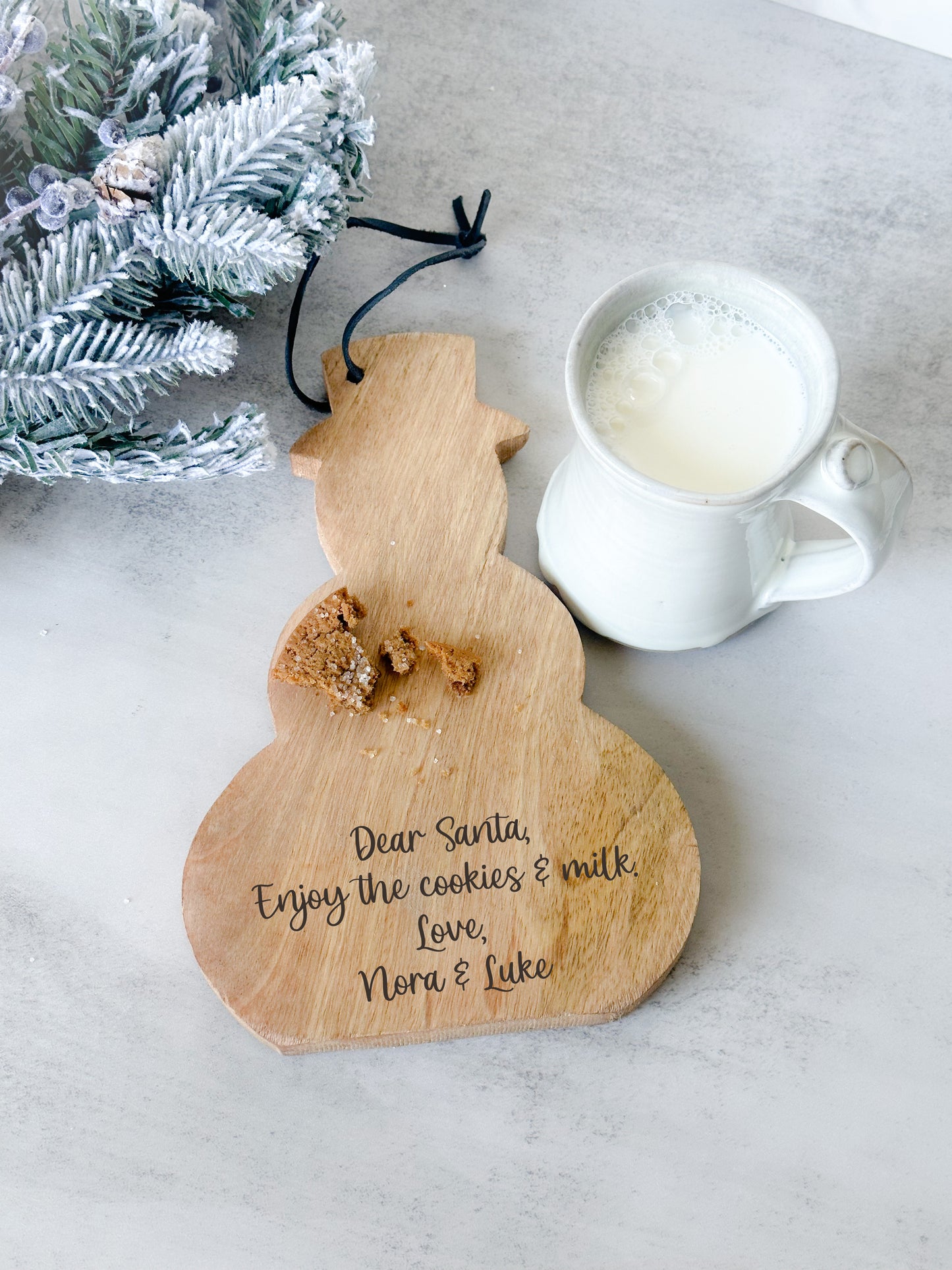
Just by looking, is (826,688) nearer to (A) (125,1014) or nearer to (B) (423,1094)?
(B) (423,1094)

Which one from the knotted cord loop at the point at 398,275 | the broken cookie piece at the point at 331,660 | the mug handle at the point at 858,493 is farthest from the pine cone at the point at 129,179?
the mug handle at the point at 858,493

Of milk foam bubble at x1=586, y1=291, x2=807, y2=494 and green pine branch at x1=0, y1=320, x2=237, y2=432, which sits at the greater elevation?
milk foam bubble at x1=586, y1=291, x2=807, y2=494

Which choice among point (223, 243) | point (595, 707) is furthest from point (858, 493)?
point (223, 243)

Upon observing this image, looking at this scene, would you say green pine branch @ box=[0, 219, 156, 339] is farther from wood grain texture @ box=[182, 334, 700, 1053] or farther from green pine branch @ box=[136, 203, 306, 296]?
wood grain texture @ box=[182, 334, 700, 1053]

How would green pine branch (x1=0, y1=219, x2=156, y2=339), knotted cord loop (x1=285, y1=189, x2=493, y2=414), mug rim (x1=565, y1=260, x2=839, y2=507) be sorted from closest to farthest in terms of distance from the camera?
mug rim (x1=565, y1=260, x2=839, y2=507), green pine branch (x1=0, y1=219, x2=156, y2=339), knotted cord loop (x1=285, y1=189, x2=493, y2=414)

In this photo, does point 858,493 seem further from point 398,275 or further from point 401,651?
point 398,275

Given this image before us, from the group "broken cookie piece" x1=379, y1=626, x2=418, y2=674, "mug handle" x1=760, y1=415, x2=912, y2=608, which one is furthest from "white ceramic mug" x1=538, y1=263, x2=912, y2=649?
"broken cookie piece" x1=379, y1=626, x2=418, y2=674

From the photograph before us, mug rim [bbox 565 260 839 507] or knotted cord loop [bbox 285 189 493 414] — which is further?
knotted cord loop [bbox 285 189 493 414]
